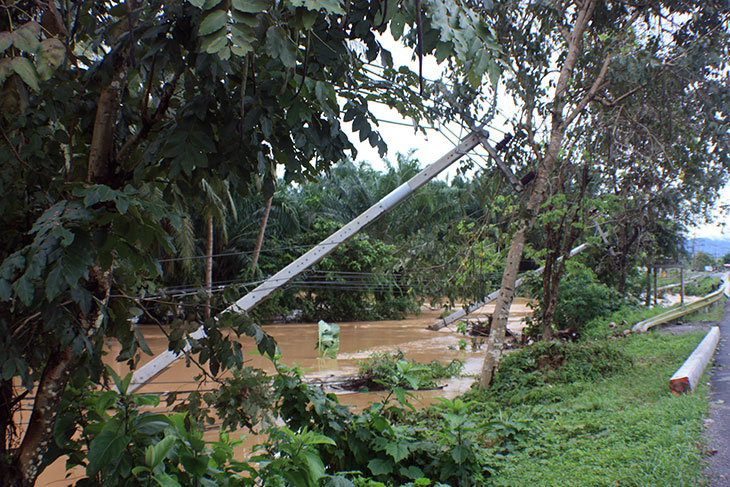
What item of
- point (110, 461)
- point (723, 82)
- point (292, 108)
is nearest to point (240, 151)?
point (292, 108)

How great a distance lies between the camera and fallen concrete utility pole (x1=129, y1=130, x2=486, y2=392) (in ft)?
22.6

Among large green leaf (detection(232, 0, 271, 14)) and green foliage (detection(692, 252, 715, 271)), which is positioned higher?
green foliage (detection(692, 252, 715, 271))

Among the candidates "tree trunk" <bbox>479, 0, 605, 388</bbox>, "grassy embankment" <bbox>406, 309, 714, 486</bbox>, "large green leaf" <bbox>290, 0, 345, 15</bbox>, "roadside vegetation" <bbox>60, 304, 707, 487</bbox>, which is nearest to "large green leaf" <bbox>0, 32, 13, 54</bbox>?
"large green leaf" <bbox>290, 0, 345, 15</bbox>

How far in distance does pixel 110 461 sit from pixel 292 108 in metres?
1.33

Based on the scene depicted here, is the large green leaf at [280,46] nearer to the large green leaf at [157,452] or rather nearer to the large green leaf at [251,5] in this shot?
the large green leaf at [251,5]

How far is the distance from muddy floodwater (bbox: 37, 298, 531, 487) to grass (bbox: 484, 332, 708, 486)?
2920 millimetres

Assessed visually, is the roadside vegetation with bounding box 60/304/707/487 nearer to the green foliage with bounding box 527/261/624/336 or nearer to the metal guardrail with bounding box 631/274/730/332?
the metal guardrail with bounding box 631/274/730/332

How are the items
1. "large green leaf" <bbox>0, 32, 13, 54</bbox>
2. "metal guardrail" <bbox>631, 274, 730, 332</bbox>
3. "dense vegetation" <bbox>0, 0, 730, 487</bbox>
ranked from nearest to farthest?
1. "large green leaf" <bbox>0, 32, 13, 54</bbox>
2. "dense vegetation" <bbox>0, 0, 730, 487</bbox>
3. "metal guardrail" <bbox>631, 274, 730, 332</bbox>

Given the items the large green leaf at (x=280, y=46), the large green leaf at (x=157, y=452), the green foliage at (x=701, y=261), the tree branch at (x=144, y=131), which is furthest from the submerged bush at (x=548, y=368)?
the green foliage at (x=701, y=261)

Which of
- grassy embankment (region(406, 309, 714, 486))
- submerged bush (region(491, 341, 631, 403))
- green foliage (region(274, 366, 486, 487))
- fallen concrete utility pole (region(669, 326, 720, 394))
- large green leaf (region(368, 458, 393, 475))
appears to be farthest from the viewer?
submerged bush (region(491, 341, 631, 403))

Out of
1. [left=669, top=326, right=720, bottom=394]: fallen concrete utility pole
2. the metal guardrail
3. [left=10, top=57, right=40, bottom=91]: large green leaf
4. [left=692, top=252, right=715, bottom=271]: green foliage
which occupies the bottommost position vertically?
[left=669, top=326, right=720, bottom=394]: fallen concrete utility pole

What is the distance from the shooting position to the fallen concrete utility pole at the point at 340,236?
6875 millimetres

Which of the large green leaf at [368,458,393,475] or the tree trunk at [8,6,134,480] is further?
the large green leaf at [368,458,393,475]

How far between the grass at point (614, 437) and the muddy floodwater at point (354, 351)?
2920mm
